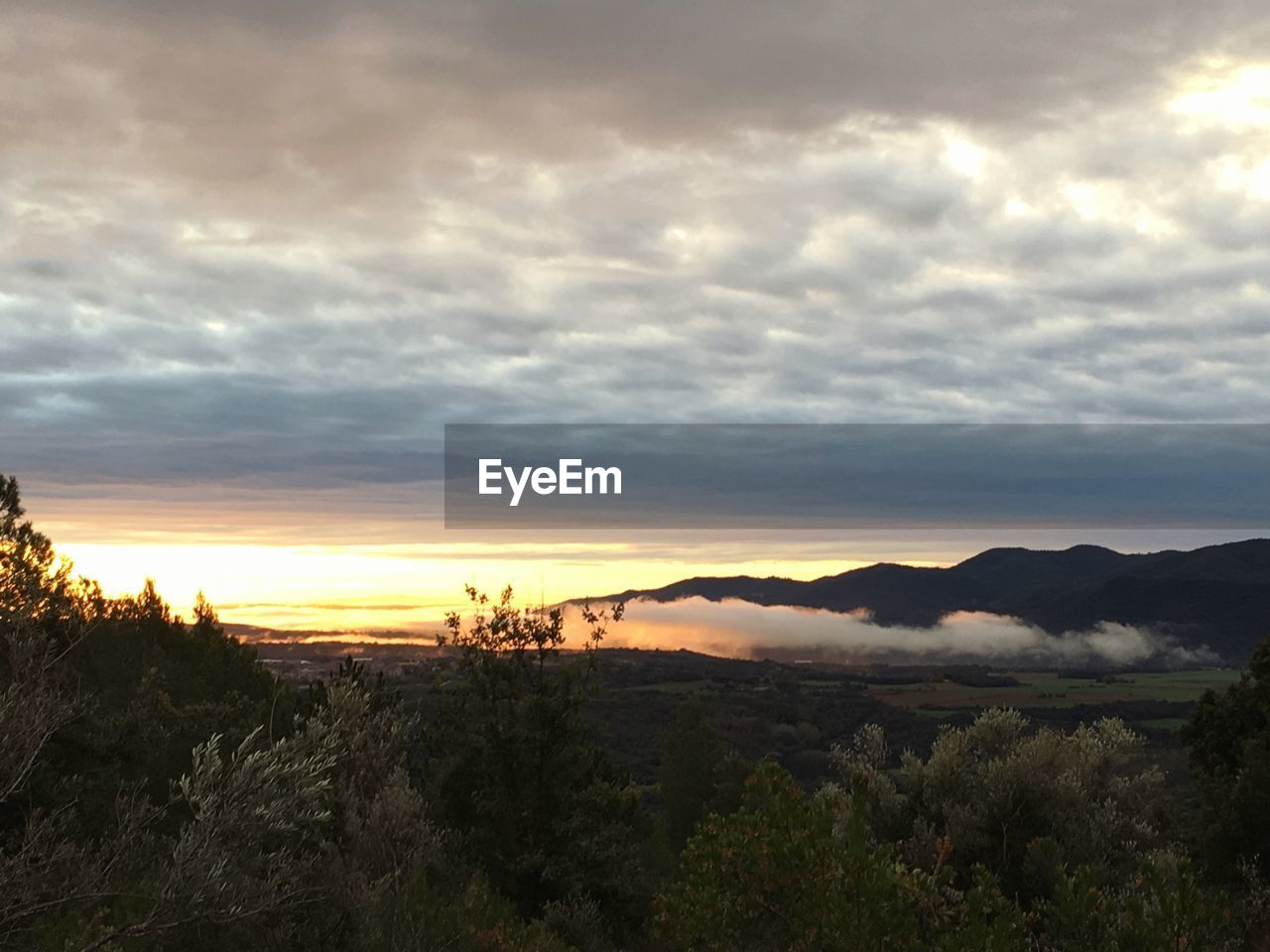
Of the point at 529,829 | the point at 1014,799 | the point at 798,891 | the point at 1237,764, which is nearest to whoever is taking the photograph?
the point at 798,891

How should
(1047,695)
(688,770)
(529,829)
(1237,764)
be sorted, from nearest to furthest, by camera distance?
1. (529,829)
2. (1237,764)
3. (688,770)
4. (1047,695)

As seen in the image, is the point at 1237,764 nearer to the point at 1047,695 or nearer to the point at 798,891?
the point at 798,891

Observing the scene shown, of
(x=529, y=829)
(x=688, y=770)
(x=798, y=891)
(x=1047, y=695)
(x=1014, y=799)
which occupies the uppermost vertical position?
(x=798, y=891)

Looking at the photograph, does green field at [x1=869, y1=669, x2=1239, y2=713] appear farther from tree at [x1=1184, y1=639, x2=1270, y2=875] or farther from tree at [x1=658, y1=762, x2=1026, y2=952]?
tree at [x1=658, y1=762, x2=1026, y2=952]

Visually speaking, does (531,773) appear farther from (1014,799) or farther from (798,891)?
(798,891)

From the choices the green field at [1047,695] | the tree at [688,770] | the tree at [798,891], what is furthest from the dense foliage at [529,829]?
the green field at [1047,695]

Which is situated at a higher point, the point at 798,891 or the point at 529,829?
the point at 798,891

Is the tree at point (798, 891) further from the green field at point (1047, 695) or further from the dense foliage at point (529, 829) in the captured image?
the green field at point (1047, 695)

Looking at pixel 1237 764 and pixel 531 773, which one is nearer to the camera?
pixel 531 773

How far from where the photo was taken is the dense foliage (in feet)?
38.9

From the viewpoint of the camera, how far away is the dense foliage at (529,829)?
467 inches

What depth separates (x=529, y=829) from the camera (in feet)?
105

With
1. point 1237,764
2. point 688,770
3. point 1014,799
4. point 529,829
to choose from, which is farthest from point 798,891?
point 688,770

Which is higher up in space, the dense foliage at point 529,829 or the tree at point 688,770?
the dense foliage at point 529,829
